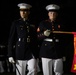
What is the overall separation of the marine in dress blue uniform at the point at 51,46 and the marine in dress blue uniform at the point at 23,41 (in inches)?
10.1

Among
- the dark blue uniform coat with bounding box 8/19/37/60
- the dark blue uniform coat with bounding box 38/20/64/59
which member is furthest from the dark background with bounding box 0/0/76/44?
the dark blue uniform coat with bounding box 8/19/37/60

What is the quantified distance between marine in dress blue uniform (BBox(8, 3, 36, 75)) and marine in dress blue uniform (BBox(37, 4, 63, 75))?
26 centimetres

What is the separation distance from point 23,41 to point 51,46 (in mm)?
601

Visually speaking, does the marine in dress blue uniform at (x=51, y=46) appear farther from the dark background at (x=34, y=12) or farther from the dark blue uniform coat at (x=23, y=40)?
the dark background at (x=34, y=12)

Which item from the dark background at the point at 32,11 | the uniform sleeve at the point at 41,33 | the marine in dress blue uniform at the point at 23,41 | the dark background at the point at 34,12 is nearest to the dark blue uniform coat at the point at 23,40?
the marine in dress blue uniform at the point at 23,41

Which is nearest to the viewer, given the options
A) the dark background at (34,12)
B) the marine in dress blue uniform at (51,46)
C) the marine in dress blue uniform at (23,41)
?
the marine in dress blue uniform at (23,41)

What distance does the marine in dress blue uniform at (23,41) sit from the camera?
730 centimetres

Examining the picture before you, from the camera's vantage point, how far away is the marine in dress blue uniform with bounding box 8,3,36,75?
730 cm

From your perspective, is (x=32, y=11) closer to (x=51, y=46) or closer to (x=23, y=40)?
(x=51, y=46)

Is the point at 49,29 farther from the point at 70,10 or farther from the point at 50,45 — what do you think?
the point at 70,10

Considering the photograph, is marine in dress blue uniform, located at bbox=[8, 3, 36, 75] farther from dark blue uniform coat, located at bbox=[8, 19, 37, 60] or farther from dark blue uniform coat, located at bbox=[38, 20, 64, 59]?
dark blue uniform coat, located at bbox=[38, 20, 64, 59]

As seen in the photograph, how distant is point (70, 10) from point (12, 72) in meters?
2.54

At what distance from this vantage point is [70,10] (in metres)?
11.1

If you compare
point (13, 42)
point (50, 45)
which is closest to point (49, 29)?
point (50, 45)
